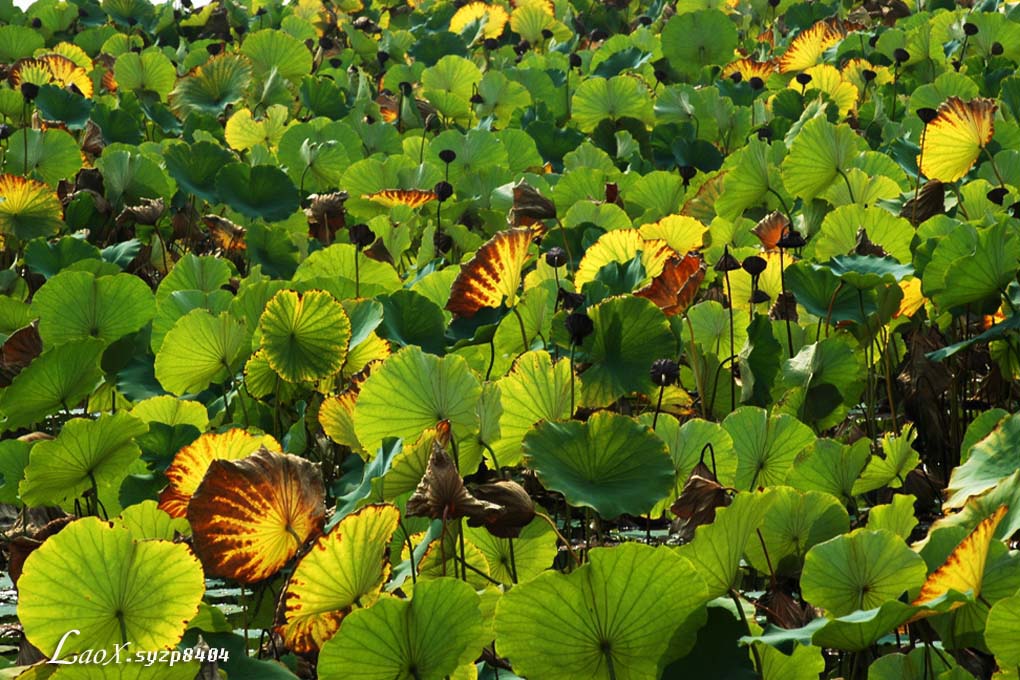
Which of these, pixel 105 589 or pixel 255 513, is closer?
pixel 105 589

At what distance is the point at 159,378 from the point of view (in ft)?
6.05

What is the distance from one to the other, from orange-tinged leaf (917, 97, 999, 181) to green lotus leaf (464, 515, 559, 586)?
3.98ft

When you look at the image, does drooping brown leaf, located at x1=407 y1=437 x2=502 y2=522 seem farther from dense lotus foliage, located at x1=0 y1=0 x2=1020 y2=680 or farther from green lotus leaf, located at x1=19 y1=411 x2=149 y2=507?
green lotus leaf, located at x1=19 y1=411 x2=149 y2=507

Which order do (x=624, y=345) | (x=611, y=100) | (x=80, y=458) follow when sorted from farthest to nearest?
(x=611, y=100) → (x=624, y=345) → (x=80, y=458)

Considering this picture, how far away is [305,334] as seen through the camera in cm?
174

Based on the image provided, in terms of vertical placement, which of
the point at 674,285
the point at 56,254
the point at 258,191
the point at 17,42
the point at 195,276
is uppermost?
the point at 17,42

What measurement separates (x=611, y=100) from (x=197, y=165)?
104 centimetres

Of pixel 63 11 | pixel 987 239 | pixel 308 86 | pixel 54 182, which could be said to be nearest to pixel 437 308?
pixel 987 239

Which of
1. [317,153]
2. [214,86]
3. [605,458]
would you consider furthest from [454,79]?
[605,458]

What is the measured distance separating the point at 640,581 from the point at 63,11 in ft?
16.6

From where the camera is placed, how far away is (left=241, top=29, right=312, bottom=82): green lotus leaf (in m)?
4.21

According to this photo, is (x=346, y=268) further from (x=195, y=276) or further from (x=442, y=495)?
(x=442, y=495)

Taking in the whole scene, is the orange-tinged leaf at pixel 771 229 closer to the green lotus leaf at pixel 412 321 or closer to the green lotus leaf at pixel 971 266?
the green lotus leaf at pixel 971 266

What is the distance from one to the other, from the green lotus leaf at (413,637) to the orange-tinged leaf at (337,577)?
0.07m
